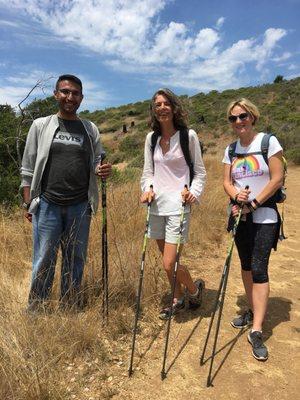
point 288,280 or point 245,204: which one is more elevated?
point 245,204

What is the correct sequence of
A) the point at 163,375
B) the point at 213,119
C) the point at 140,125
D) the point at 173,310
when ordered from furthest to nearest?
the point at 140,125
the point at 213,119
the point at 173,310
the point at 163,375

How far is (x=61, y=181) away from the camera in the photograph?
3592 millimetres

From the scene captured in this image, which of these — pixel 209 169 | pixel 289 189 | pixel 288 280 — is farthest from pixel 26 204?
pixel 289 189

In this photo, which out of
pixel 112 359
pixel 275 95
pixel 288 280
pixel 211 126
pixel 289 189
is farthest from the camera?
pixel 275 95

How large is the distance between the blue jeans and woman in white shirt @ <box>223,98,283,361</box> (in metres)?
1.39

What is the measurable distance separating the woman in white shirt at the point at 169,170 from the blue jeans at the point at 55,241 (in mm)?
639

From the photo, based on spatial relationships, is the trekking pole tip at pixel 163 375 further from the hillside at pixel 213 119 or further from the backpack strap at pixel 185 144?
the hillside at pixel 213 119

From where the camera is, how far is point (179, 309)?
4426mm

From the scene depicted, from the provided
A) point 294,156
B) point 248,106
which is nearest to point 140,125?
point 294,156

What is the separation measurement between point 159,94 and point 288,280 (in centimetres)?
314

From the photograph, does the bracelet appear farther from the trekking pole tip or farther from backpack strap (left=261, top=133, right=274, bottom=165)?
the trekking pole tip

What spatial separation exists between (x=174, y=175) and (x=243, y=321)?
164 centimetres

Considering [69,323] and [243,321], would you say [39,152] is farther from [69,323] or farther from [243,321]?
[243,321]

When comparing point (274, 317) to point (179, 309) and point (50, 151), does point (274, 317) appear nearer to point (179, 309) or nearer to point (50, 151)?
point (179, 309)
